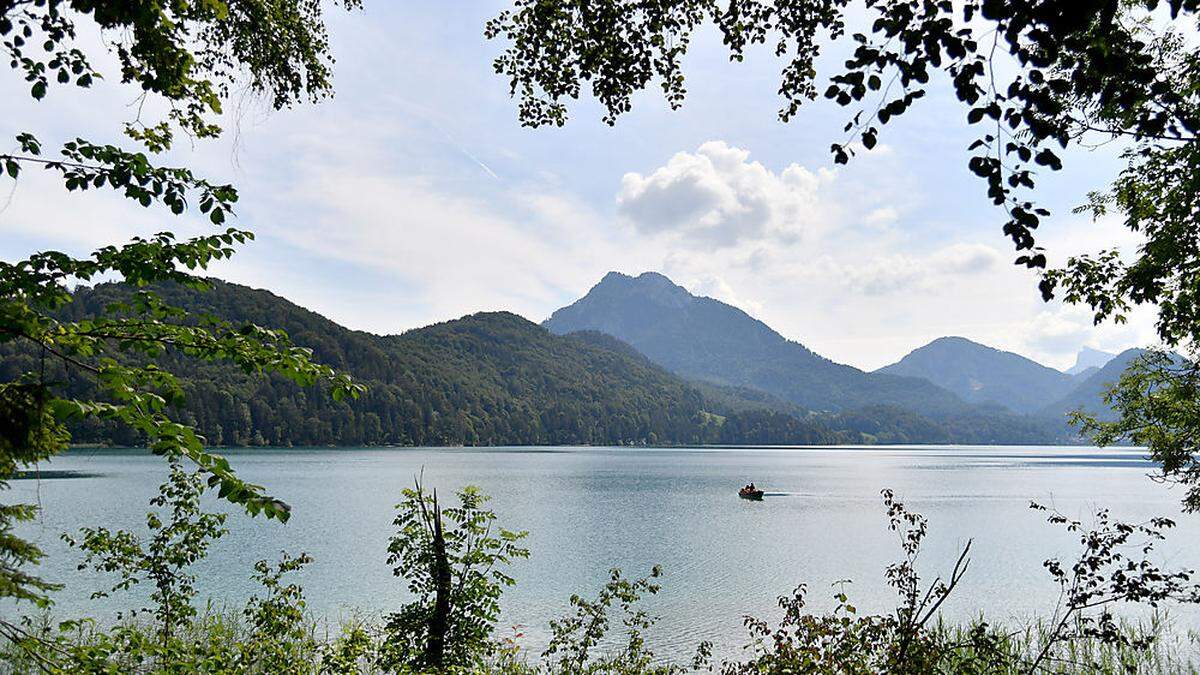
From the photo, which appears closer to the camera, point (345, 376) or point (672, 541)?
point (345, 376)

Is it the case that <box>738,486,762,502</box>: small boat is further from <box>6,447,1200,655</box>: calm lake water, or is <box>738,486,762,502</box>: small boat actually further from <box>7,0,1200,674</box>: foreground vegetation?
<box>7,0,1200,674</box>: foreground vegetation

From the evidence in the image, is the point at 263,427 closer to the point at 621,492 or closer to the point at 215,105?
the point at 621,492

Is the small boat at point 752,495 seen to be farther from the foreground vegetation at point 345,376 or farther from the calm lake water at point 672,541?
the foreground vegetation at point 345,376

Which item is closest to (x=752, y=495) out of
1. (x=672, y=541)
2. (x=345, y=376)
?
(x=672, y=541)

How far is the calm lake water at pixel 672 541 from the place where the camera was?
990 inches

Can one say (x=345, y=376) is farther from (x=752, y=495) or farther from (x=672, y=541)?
(x=752, y=495)

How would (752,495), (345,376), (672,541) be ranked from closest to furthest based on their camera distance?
(345,376) < (672,541) < (752,495)

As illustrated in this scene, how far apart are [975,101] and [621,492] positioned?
7003 cm

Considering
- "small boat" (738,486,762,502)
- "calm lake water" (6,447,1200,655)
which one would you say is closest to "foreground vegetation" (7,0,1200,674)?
"calm lake water" (6,447,1200,655)

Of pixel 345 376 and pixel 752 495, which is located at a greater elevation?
pixel 345 376

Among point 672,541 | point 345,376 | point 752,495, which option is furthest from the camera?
point 752,495

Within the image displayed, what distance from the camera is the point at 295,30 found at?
7871 mm

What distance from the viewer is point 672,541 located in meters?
40.4

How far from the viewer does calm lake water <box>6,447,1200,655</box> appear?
82.5 ft
